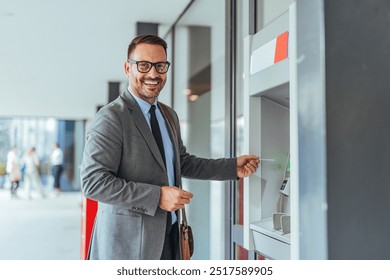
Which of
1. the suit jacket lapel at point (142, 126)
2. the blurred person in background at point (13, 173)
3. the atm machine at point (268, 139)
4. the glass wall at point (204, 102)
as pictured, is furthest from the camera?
the blurred person in background at point (13, 173)

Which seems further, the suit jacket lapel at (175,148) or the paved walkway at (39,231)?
the paved walkway at (39,231)

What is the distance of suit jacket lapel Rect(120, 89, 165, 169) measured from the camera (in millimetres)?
1362

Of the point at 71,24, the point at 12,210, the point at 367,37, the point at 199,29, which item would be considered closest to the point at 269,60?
the point at 367,37

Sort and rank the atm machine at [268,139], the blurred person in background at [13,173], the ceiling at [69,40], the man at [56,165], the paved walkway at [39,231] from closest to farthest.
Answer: the atm machine at [268,139]
the ceiling at [69,40]
the paved walkway at [39,231]
the blurred person in background at [13,173]
the man at [56,165]

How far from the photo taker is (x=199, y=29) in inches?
121

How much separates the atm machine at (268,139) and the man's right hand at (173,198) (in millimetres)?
227

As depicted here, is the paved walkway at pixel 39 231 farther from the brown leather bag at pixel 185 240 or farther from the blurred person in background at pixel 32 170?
the brown leather bag at pixel 185 240

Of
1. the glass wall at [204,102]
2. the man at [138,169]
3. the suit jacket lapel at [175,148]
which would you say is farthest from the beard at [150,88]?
the glass wall at [204,102]

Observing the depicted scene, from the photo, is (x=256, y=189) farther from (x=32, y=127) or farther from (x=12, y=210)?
(x=32, y=127)

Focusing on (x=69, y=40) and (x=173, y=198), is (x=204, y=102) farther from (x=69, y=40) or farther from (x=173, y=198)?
(x=69, y=40)

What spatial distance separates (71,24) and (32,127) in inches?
394

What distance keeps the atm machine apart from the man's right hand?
0.75ft

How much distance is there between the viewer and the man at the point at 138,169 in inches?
50.6

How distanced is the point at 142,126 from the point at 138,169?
5.7 inches
